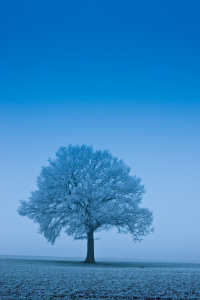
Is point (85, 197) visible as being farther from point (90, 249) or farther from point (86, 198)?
point (90, 249)

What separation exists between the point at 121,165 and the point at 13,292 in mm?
22750

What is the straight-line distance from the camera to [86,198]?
91.1 feet

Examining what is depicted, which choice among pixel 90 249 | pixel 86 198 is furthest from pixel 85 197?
pixel 90 249

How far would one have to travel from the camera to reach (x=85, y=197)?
2784 cm

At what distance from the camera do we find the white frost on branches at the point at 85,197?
27812 mm

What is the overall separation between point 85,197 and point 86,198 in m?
0.14

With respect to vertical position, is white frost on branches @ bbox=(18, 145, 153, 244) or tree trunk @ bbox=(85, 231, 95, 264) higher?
white frost on branches @ bbox=(18, 145, 153, 244)

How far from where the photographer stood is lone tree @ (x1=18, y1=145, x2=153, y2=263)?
91.3 feet

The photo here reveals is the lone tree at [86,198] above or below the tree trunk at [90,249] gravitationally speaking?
above

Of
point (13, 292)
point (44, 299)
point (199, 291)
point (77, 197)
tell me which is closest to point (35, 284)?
point (13, 292)

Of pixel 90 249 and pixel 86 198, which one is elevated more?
pixel 86 198

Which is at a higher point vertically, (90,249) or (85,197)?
(85,197)

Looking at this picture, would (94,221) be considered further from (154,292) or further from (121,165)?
(154,292)

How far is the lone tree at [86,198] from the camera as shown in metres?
27.8
